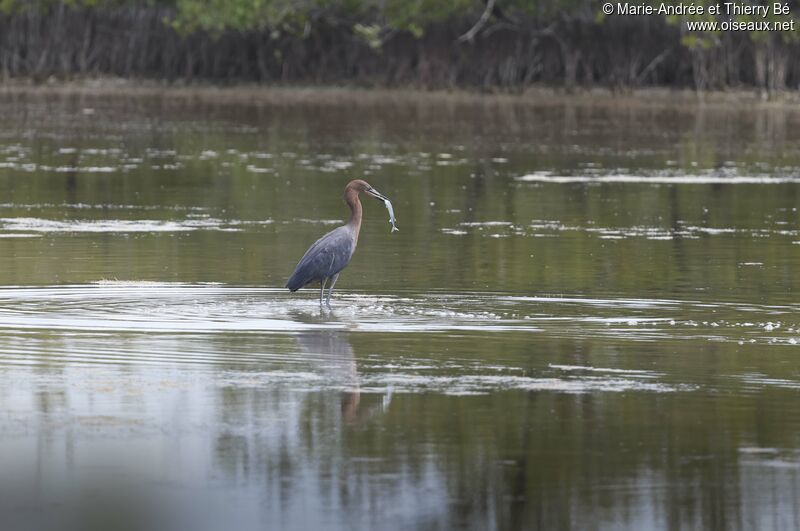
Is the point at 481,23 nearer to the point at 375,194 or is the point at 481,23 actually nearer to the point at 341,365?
the point at 375,194

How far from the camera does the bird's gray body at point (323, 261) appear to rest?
1212 centimetres

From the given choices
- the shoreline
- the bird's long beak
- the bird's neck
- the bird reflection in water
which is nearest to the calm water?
the bird reflection in water

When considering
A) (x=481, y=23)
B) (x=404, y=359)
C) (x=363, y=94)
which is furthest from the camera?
(x=363, y=94)

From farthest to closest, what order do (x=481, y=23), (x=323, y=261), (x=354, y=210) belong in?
1. (x=481, y=23)
2. (x=354, y=210)
3. (x=323, y=261)

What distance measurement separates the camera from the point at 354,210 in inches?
509

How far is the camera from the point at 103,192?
21.7 metres

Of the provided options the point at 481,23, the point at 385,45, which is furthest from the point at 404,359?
the point at 385,45

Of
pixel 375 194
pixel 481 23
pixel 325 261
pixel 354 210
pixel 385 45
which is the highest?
pixel 481 23

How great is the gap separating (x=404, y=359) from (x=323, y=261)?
2.20 metres

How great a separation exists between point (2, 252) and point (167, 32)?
1768 inches

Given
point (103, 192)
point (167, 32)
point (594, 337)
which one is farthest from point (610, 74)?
point (594, 337)

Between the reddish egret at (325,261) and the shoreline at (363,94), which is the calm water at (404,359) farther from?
the shoreline at (363,94)

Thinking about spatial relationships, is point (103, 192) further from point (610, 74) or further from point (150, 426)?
point (610, 74)

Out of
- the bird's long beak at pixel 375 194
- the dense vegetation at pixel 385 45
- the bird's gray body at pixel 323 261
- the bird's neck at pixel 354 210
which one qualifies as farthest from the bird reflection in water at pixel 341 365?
the dense vegetation at pixel 385 45
